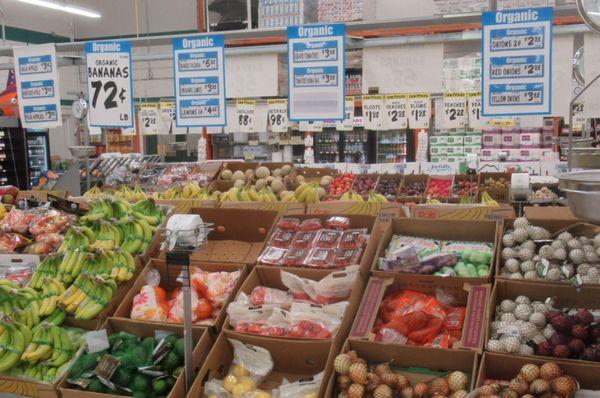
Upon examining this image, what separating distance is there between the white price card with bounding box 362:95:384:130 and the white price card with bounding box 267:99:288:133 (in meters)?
1.43

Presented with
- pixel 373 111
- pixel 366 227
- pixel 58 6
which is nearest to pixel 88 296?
pixel 366 227

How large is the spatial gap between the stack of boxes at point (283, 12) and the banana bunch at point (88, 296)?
7.05 meters

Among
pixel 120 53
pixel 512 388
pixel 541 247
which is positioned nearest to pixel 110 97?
pixel 120 53

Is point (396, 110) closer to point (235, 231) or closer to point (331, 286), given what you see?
point (235, 231)

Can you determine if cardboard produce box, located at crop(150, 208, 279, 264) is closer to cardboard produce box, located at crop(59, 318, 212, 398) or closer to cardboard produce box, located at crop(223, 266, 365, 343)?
cardboard produce box, located at crop(223, 266, 365, 343)

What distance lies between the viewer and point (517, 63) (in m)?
4.25

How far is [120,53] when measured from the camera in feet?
17.5

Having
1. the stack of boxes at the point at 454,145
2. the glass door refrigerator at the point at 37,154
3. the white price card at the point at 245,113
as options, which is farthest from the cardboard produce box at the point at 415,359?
the glass door refrigerator at the point at 37,154

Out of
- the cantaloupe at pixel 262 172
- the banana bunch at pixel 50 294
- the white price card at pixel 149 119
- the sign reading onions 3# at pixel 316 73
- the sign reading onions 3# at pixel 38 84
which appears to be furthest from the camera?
the white price card at pixel 149 119

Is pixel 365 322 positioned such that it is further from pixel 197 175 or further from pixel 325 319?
pixel 197 175

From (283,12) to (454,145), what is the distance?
158 inches

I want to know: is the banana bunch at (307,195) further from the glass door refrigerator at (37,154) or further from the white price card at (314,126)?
the glass door refrigerator at (37,154)

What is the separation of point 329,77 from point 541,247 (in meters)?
2.41

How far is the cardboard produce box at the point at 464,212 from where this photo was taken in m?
3.53
